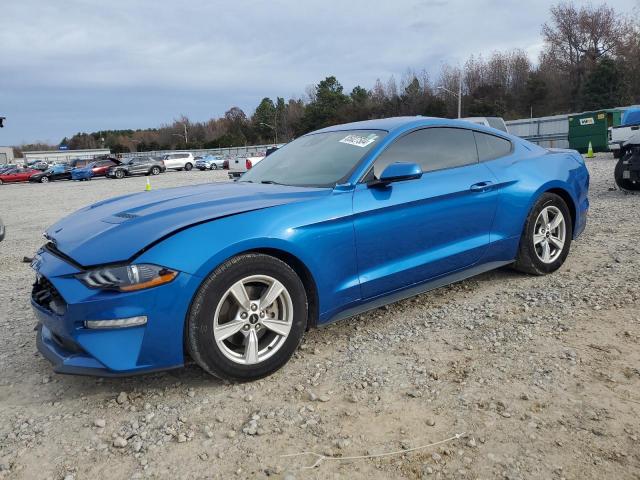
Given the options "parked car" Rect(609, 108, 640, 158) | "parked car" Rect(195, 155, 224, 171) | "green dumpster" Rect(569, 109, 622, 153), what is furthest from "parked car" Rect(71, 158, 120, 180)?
"parked car" Rect(609, 108, 640, 158)

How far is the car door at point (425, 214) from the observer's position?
3.36 meters

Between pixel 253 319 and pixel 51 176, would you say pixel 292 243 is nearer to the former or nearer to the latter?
pixel 253 319

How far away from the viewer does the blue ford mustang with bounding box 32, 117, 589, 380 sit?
8.62 feet

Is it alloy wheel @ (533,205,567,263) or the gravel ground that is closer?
the gravel ground

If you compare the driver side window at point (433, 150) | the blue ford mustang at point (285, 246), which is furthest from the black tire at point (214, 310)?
the driver side window at point (433, 150)

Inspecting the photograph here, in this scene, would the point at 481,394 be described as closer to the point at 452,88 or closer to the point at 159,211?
the point at 159,211

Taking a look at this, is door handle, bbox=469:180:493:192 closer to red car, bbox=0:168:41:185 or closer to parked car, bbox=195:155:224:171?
red car, bbox=0:168:41:185

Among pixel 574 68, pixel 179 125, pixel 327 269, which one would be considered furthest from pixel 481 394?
pixel 179 125

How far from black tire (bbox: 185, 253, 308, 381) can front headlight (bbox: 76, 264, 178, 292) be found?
0.21 m

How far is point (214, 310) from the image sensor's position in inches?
108

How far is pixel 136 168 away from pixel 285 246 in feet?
120

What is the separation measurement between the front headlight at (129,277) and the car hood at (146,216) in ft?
0.22

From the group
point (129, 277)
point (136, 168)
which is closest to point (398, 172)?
point (129, 277)

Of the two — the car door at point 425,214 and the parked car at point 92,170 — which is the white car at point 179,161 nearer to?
the parked car at point 92,170
